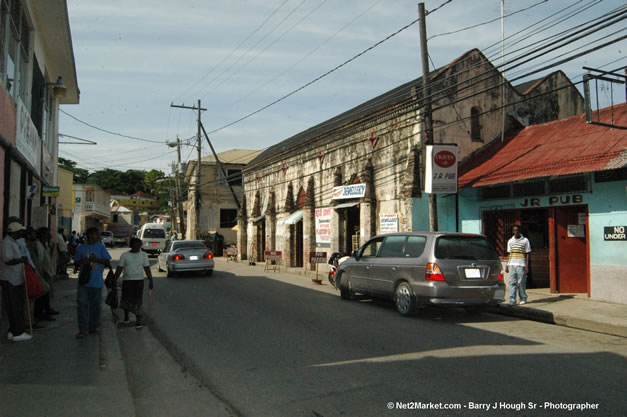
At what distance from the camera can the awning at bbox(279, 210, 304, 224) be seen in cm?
2459

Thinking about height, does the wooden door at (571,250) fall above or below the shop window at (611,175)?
below

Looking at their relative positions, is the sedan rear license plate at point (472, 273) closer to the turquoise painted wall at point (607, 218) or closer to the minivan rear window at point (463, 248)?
the minivan rear window at point (463, 248)

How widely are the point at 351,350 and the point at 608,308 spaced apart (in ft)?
23.0

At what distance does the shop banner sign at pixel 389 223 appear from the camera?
58.4 feet

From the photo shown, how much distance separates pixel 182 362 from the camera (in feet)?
21.7

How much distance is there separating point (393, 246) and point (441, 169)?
458 centimetres

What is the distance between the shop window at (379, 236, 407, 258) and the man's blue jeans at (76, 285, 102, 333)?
596 cm

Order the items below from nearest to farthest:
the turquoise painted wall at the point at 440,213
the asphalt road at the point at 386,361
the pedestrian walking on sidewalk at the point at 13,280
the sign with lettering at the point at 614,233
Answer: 1. the asphalt road at the point at 386,361
2. the pedestrian walking on sidewalk at the point at 13,280
3. the sign with lettering at the point at 614,233
4. the turquoise painted wall at the point at 440,213

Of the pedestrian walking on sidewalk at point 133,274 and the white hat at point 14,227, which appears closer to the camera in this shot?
the white hat at point 14,227

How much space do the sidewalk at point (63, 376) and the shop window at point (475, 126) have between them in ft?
46.5

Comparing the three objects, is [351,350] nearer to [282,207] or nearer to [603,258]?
[603,258]

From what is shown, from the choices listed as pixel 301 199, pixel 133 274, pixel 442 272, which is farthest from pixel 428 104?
pixel 301 199

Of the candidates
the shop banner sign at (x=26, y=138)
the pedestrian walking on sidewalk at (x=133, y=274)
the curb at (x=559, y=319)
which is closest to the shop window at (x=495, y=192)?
the curb at (x=559, y=319)

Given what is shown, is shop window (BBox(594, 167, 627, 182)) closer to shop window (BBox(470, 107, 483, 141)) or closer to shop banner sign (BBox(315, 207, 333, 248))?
shop window (BBox(470, 107, 483, 141))
